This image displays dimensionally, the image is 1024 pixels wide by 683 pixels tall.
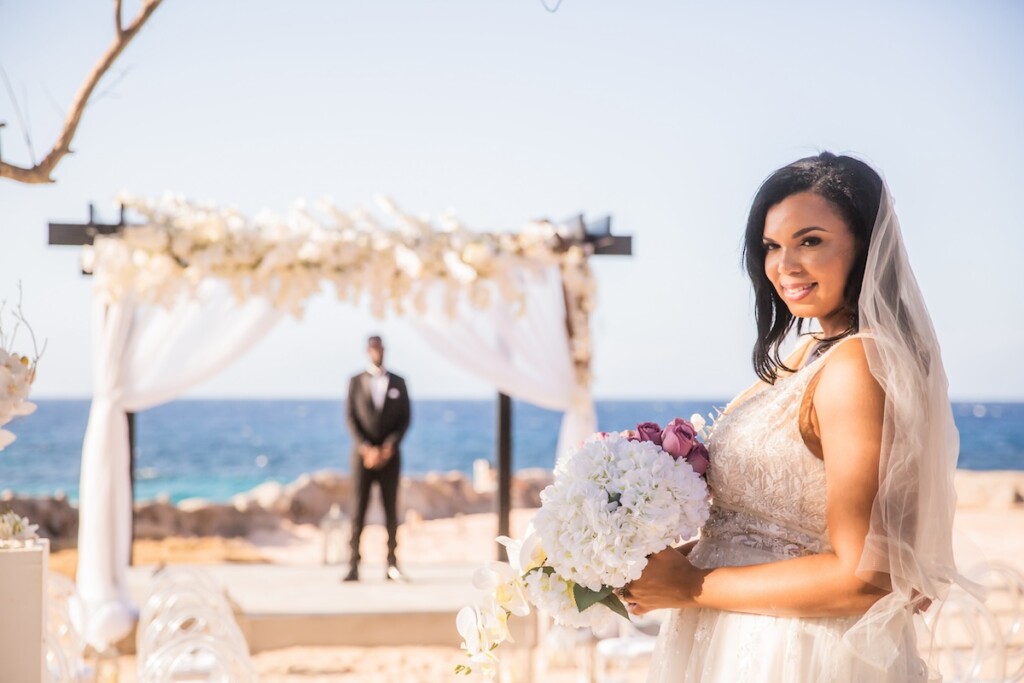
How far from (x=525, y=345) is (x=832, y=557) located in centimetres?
527

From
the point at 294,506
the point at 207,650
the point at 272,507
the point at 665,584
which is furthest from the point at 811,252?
the point at 294,506

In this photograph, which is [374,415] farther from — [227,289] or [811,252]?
[811,252]

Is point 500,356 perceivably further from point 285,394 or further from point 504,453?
point 285,394

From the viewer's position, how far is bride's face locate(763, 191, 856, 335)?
73.0 inches

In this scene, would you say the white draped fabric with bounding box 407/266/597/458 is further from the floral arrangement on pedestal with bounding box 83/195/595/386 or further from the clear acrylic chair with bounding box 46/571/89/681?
the clear acrylic chair with bounding box 46/571/89/681

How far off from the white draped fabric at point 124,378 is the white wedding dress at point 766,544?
4948 millimetres

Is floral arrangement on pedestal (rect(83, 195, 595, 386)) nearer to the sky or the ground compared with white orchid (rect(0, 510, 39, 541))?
nearer to the sky

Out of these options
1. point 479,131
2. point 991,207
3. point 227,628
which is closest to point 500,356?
point 227,628

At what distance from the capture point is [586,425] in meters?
7.04

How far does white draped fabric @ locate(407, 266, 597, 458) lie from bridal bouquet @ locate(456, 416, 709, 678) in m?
4.87

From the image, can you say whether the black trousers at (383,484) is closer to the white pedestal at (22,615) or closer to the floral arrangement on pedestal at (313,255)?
the floral arrangement on pedestal at (313,255)

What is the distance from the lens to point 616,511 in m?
1.79

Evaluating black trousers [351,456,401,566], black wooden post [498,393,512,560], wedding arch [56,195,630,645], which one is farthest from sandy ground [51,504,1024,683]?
black trousers [351,456,401,566]

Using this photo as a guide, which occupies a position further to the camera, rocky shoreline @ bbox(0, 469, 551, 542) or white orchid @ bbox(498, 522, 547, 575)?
rocky shoreline @ bbox(0, 469, 551, 542)
